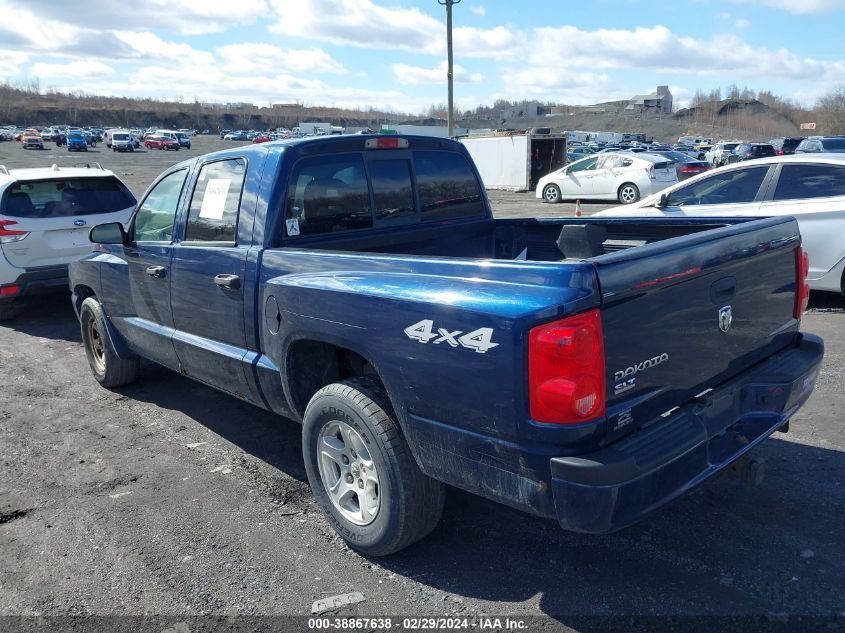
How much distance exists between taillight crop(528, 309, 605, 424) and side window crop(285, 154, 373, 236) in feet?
6.45

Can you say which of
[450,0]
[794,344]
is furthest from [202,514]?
[450,0]

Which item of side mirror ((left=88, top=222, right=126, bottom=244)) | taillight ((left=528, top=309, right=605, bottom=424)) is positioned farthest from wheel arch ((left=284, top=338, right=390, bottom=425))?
side mirror ((left=88, top=222, right=126, bottom=244))

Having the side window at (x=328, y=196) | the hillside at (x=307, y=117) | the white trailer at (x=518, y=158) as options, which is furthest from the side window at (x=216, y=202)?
the hillside at (x=307, y=117)

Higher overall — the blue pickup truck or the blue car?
the blue car

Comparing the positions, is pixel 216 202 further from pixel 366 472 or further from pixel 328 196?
pixel 366 472

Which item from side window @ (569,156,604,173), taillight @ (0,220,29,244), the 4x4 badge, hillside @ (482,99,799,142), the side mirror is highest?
hillside @ (482,99,799,142)

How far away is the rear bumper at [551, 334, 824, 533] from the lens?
2.50 metres

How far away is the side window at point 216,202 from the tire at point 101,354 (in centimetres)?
179

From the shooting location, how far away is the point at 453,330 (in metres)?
2.70

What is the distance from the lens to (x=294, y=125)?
5384 inches

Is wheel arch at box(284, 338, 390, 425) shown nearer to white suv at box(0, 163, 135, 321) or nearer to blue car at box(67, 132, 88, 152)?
white suv at box(0, 163, 135, 321)

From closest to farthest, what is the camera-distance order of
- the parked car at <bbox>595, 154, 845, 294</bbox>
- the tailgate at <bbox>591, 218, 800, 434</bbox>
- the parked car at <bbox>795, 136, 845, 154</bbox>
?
the tailgate at <bbox>591, 218, 800, 434</bbox> < the parked car at <bbox>595, 154, 845, 294</bbox> < the parked car at <bbox>795, 136, 845, 154</bbox>

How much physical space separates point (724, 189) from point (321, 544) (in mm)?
6802

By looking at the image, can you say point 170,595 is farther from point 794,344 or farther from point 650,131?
point 650,131
